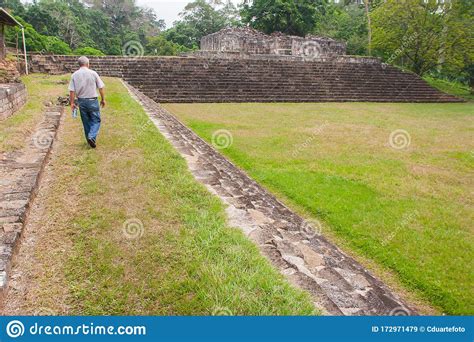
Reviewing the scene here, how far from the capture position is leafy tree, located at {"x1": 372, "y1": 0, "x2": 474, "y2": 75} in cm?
1959

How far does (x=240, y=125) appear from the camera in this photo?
1001 centimetres

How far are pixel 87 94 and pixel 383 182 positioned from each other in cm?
441

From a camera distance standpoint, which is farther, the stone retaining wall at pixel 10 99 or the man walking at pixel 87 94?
the stone retaining wall at pixel 10 99

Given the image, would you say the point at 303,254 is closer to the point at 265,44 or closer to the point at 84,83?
the point at 84,83

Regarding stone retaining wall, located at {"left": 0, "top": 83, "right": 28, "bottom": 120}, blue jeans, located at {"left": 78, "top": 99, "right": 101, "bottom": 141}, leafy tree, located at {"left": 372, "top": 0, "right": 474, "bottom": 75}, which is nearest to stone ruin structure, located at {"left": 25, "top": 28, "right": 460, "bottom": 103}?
leafy tree, located at {"left": 372, "top": 0, "right": 474, "bottom": 75}

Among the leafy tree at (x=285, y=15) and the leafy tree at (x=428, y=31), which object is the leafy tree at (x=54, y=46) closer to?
the leafy tree at (x=285, y=15)

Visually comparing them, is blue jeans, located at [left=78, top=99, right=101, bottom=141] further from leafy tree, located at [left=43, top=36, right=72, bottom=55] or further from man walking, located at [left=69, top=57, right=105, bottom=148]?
leafy tree, located at [left=43, top=36, right=72, bottom=55]

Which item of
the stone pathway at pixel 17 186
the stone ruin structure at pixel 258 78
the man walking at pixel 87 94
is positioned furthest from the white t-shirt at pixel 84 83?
the stone ruin structure at pixel 258 78

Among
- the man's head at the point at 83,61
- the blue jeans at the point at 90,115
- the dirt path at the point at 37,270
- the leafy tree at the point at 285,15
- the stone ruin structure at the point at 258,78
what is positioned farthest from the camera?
the leafy tree at the point at 285,15

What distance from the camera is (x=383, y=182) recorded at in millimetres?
5473

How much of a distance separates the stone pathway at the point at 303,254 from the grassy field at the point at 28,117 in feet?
8.38

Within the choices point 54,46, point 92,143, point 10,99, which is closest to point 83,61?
point 92,143

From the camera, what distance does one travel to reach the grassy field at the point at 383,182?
337 centimetres

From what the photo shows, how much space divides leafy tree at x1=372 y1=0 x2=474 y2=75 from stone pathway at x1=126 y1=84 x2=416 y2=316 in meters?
19.2
